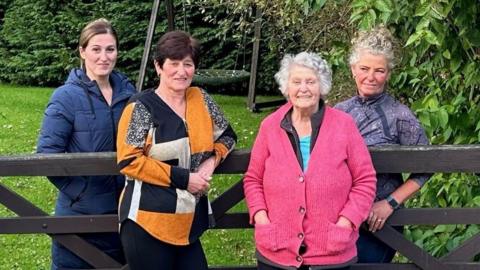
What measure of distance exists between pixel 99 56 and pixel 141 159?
0.64 m

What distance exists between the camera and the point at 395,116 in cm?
312

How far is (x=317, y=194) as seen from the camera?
2842 mm

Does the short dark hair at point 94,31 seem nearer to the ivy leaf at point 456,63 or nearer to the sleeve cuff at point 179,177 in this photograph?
the sleeve cuff at point 179,177

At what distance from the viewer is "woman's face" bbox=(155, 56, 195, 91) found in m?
2.99

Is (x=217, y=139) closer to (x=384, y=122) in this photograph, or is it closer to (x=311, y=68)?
(x=311, y=68)

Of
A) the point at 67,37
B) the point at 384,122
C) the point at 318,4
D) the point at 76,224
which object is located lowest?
the point at 67,37

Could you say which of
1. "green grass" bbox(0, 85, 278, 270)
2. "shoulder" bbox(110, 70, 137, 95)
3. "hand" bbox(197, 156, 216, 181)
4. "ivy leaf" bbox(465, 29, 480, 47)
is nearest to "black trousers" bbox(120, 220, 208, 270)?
"hand" bbox(197, 156, 216, 181)

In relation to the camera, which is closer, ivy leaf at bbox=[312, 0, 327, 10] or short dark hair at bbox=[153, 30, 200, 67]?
short dark hair at bbox=[153, 30, 200, 67]

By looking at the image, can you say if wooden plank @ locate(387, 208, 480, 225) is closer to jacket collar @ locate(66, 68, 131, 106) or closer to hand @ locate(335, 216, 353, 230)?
hand @ locate(335, 216, 353, 230)

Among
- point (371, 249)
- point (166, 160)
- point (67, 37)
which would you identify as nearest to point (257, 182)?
point (166, 160)

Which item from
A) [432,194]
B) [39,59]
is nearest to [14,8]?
[39,59]

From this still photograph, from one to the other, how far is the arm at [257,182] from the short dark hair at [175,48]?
411 millimetres

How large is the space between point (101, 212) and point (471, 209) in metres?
1.63

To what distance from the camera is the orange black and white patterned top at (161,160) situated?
9.75 feet
